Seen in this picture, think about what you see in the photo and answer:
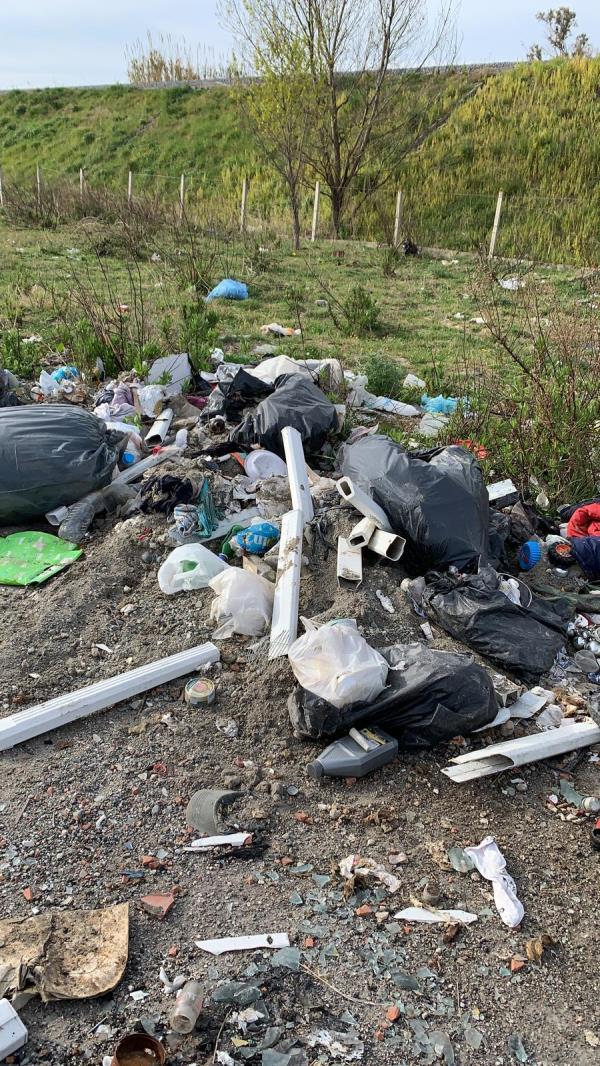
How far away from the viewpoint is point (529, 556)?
3.66 m

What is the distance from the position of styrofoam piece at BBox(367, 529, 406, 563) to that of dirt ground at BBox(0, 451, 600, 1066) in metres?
0.24

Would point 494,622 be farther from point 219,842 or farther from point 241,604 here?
point 219,842

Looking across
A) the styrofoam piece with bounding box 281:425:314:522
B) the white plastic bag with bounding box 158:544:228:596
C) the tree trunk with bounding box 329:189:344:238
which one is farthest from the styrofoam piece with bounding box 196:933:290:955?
the tree trunk with bounding box 329:189:344:238

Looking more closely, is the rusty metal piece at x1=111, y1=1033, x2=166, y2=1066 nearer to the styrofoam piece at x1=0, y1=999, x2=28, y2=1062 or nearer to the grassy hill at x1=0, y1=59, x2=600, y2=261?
the styrofoam piece at x1=0, y1=999, x2=28, y2=1062

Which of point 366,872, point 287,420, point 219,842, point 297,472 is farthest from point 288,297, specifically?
point 366,872

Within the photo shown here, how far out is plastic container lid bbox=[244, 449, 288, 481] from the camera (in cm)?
420

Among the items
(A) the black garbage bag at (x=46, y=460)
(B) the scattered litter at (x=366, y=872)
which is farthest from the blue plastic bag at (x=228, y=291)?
(B) the scattered litter at (x=366, y=872)

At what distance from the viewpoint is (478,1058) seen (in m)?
1.70

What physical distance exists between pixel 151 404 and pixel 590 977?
399 cm

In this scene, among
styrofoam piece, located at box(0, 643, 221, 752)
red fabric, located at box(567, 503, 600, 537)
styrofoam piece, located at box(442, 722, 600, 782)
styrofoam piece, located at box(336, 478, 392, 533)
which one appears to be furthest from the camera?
red fabric, located at box(567, 503, 600, 537)

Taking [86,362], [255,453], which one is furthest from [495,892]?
[86,362]

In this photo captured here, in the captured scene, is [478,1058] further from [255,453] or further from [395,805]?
[255,453]

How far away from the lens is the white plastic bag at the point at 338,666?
251 centimetres

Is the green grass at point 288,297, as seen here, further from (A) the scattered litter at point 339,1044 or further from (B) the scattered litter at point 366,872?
(A) the scattered litter at point 339,1044
